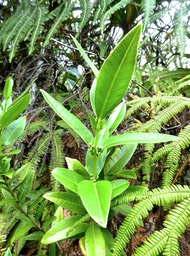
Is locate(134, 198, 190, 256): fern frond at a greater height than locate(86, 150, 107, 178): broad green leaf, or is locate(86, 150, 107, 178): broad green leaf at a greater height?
locate(86, 150, 107, 178): broad green leaf

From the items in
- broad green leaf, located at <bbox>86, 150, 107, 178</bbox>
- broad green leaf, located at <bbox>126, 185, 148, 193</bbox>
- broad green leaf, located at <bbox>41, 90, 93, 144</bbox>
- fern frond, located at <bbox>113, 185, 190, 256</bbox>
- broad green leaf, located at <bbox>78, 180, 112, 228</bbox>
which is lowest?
fern frond, located at <bbox>113, 185, 190, 256</bbox>

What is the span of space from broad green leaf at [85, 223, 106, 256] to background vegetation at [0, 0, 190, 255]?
0.19 feet

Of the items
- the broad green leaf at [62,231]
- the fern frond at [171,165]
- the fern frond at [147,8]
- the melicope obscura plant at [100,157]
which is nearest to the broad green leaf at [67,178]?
the melicope obscura plant at [100,157]

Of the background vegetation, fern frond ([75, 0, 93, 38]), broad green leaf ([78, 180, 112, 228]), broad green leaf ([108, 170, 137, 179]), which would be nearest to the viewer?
broad green leaf ([78, 180, 112, 228])

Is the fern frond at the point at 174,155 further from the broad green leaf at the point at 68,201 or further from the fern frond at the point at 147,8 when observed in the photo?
the fern frond at the point at 147,8

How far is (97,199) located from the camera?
488 millimetres

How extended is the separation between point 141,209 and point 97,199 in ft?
0.47

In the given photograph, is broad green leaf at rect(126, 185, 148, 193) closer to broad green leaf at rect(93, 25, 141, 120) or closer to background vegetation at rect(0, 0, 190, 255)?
background vegetation at rect(0, 0, 190, 255)

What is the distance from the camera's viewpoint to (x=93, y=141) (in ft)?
1.94

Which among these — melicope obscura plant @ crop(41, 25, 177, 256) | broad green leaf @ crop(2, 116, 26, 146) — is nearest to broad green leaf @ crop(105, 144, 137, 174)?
melicope obscura plant @ crop(41, 25, 177, 256)

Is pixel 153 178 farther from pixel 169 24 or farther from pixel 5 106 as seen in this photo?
pixel 169 24

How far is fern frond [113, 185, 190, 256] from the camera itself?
576mm

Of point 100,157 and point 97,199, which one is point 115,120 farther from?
point 97,199

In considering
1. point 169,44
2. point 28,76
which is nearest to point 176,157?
point 28,76
